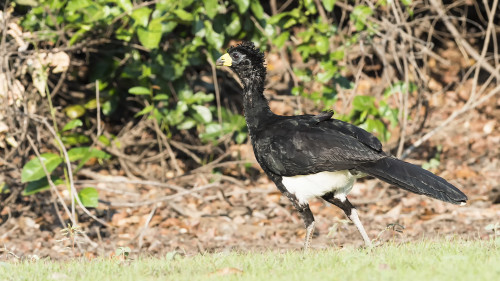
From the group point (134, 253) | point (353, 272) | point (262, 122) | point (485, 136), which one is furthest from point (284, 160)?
point (485, 136)

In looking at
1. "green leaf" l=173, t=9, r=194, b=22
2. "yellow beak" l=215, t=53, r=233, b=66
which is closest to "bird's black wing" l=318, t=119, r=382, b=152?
"yellow beak" l=215, t=53, r=233, b=66

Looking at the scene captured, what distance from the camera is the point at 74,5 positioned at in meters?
7.99

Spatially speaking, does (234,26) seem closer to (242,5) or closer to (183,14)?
(242,5)

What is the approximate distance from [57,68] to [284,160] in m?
3.57

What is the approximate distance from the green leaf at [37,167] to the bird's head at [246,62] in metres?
2.22

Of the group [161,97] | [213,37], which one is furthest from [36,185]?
[213,37]

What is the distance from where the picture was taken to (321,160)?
6074 mm

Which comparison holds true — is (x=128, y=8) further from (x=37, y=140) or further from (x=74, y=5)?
(x=37, y=140)

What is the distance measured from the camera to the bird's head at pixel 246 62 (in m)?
6.94

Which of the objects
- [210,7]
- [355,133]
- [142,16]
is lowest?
[355,133]

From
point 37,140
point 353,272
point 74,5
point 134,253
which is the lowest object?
point 134,253

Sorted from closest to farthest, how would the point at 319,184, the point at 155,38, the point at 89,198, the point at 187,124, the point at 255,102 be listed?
the point at 319,184
the point at 255,102
the point at 89,198
the point at 155,38
the point at 187,124

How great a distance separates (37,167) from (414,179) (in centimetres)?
412

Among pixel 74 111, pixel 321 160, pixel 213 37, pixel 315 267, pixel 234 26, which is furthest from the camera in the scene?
pixel 74 111
